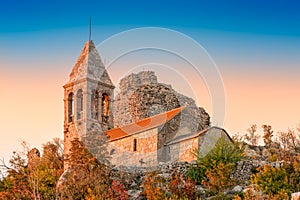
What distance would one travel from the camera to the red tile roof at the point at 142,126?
34469mm

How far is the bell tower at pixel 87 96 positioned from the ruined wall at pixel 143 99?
18.4 feet

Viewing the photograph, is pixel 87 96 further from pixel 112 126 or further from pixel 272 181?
pixel 272 181

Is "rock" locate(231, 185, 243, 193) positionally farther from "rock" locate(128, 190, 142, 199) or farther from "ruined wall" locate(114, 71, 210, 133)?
"ruined wall" locate(114, 71, 210, 133)

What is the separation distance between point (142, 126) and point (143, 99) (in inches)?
294

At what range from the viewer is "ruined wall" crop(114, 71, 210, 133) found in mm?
41197

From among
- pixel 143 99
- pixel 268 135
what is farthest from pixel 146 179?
pixel 143 99

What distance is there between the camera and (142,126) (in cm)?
3531

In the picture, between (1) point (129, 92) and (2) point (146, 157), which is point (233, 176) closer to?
(2) point (146, 157)

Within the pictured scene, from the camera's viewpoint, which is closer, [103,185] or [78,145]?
[103,185]

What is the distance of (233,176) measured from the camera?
998 inches

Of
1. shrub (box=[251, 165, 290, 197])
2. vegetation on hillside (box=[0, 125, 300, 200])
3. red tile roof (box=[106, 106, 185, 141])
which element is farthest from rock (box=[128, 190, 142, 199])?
red tile roof (box=[106, 106, 185, 141])

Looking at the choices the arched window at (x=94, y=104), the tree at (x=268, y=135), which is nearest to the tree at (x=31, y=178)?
the arched window at (x=94, y=104)

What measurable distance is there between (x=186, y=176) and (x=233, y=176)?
6.44 ft

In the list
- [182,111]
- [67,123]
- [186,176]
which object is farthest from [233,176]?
[67,123]
